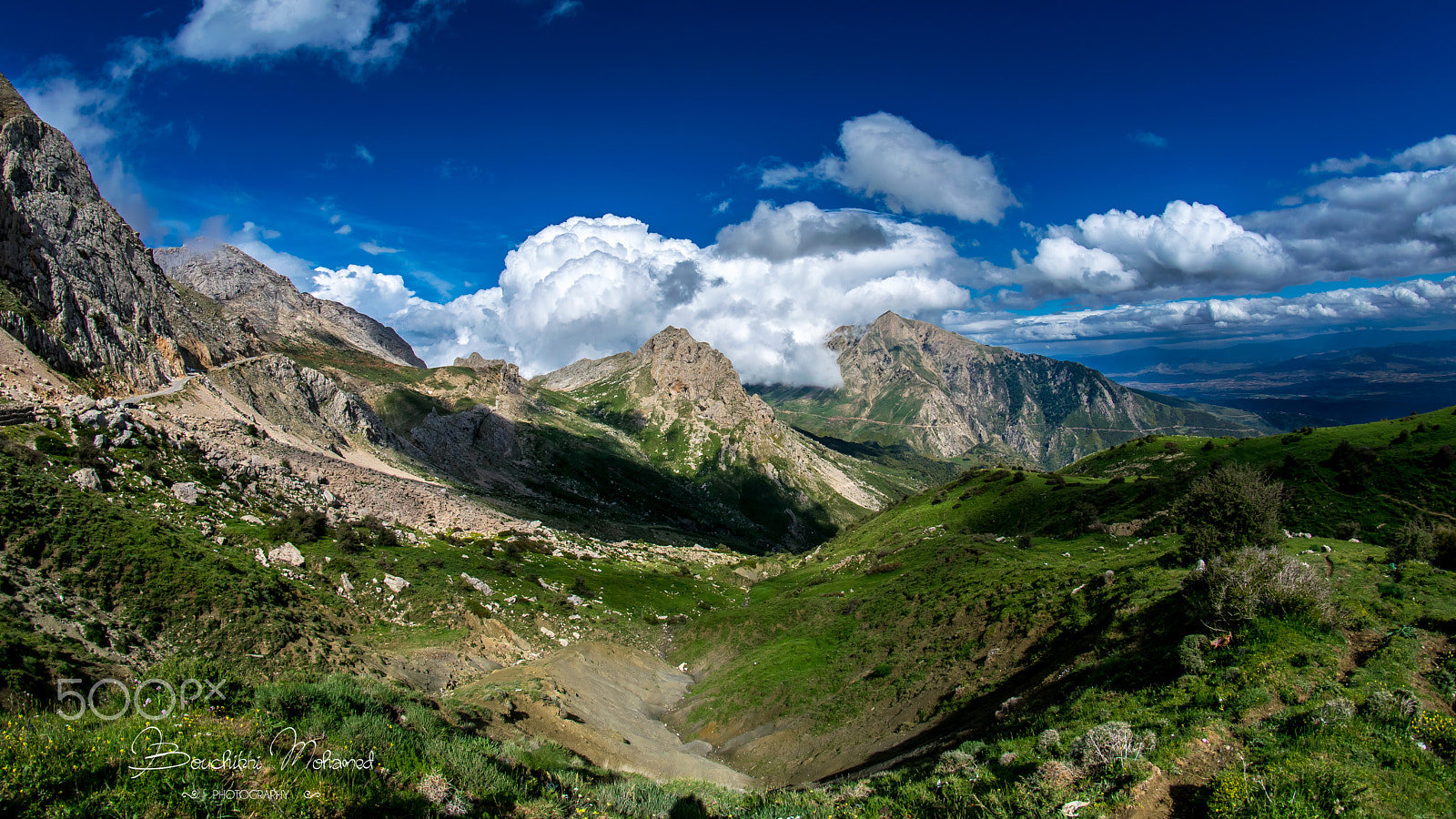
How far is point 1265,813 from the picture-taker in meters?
9.62

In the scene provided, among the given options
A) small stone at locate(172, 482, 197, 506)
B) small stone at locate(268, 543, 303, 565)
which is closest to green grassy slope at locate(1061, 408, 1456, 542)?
small stone at locate(268, 543, 303, 565)

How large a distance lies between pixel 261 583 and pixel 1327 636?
4504 centimetres

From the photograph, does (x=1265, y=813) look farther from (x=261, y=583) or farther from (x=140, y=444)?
(x=140, y=444)

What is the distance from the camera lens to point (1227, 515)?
32.2m

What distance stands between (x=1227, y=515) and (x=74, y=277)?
368ft

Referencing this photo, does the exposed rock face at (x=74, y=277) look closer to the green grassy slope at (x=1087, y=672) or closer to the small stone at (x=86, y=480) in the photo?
the small stone at (x=86, y=480)

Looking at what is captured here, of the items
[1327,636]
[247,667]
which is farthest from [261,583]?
[1327,636]

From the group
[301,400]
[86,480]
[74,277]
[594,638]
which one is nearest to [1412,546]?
[594,638]

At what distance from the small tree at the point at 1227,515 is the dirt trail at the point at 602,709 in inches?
1151

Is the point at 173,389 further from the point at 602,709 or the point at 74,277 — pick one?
the point at 602,709

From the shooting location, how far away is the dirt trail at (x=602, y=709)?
79.8 feet
